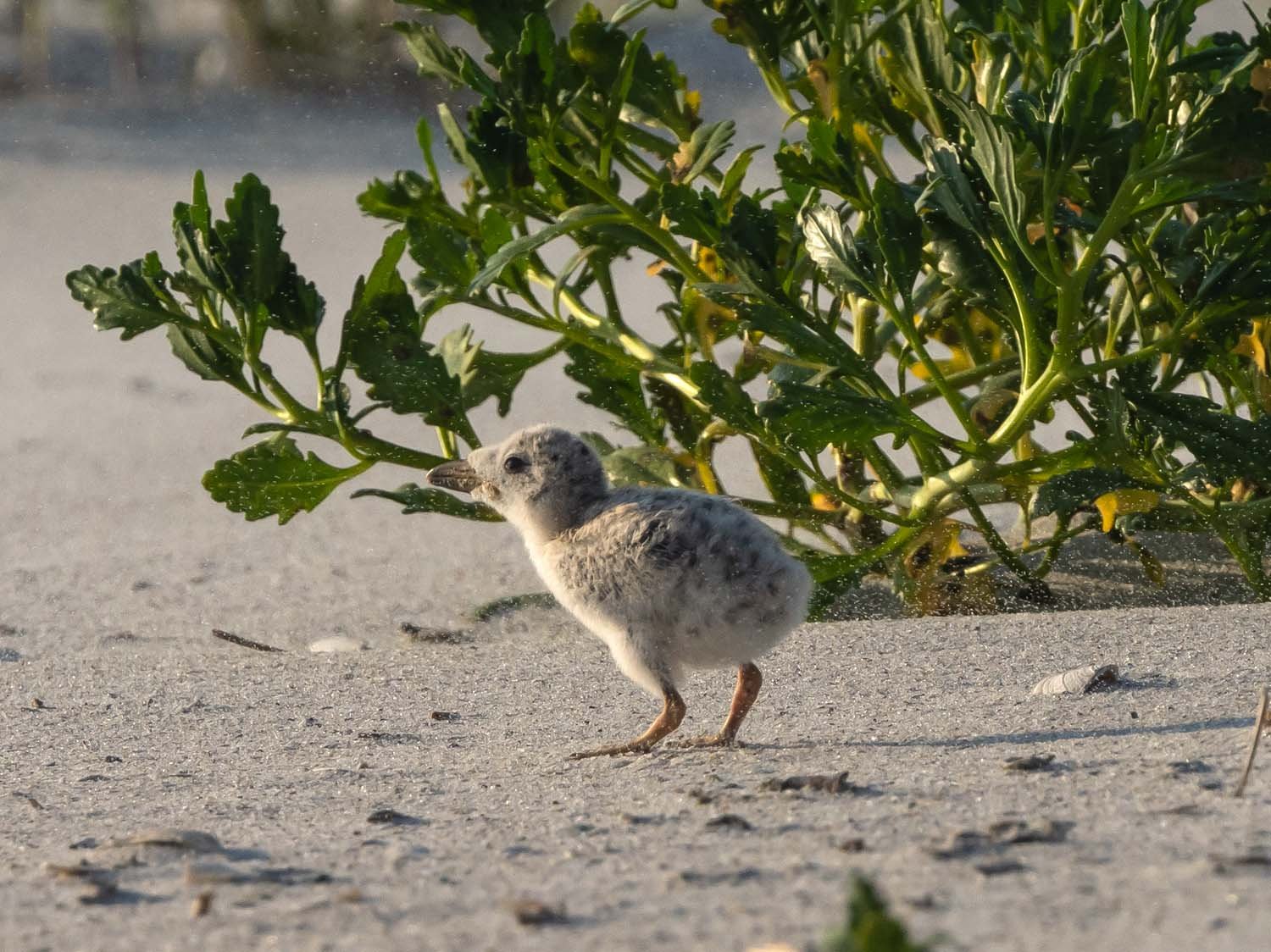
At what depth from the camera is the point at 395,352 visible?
12.4 ft

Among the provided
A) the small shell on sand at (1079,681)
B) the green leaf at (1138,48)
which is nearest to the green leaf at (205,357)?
the small shell on sand at (1079,681)

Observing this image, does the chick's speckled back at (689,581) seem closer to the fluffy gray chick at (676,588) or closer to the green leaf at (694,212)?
the fluffy gray chick at (676,588)

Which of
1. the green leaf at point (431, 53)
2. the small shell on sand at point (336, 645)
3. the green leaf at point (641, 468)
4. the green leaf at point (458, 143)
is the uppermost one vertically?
the green leaf at point (431, 53)

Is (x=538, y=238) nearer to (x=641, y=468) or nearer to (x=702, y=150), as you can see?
(x=702, y=150)

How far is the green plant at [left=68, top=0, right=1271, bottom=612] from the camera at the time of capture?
3.12m

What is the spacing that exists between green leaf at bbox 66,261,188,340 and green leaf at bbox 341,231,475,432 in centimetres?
39

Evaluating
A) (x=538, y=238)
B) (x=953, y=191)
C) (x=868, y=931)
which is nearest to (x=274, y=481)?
(x=538, y=238)

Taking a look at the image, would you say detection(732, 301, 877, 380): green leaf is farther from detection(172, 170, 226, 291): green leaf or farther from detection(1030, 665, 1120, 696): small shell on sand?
detection(172, 170, 226, 291): green leaf

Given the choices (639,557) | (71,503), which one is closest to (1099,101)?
(639,557)

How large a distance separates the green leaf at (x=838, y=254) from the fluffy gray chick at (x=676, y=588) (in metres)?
0.50

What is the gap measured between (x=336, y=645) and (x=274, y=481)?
572 millimetres

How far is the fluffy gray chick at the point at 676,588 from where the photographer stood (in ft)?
9.57

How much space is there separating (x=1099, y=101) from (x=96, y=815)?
1995mm

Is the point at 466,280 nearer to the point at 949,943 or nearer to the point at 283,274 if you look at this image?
the point at 283,274
